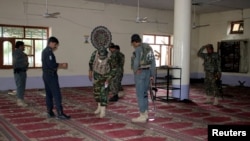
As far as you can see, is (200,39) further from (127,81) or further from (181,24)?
(181,24)

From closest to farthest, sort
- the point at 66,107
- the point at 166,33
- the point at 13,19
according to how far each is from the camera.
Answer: the point at 66,107, the point at 13,19, the point at 166,33

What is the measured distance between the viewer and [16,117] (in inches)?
205

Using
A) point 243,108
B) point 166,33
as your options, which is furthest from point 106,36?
point 243,108

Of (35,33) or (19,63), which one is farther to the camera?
(35,33)

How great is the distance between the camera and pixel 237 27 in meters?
11.9

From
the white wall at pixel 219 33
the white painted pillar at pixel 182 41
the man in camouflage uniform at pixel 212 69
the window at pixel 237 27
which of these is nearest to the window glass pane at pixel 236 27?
the window at pixel 237 27

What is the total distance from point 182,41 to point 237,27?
570 centimetres

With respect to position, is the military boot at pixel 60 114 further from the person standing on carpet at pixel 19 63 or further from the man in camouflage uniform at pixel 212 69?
the man in camouflage uniform at pixel 212 69

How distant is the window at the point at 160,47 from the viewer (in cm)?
1211

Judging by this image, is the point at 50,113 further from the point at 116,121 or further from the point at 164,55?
the point at 164,55

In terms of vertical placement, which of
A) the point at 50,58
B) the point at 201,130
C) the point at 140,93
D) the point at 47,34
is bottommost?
the point at 201,130

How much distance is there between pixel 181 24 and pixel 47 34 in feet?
15.9

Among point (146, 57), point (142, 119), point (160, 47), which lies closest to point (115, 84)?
point (142, 119)

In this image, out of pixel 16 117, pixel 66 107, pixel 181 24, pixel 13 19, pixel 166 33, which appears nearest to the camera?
pixel 16 117
